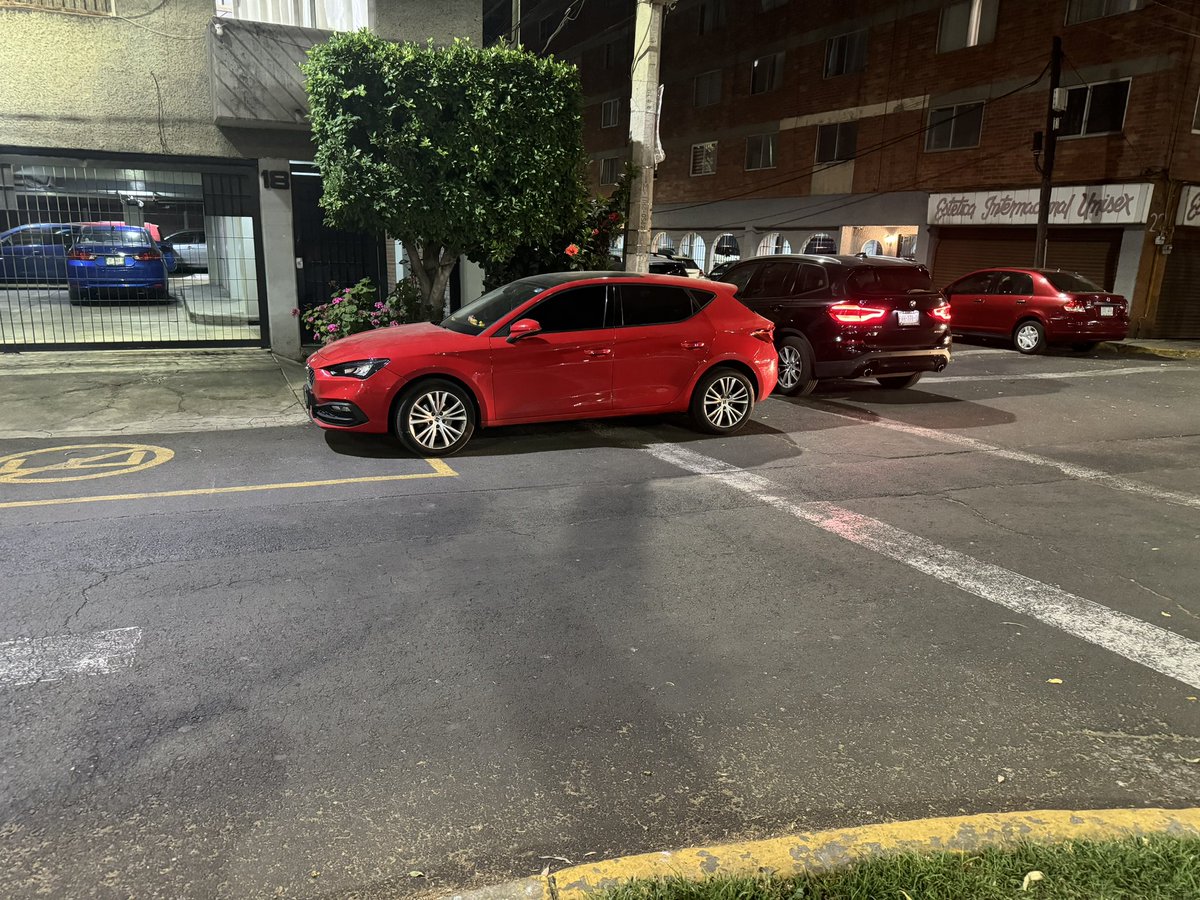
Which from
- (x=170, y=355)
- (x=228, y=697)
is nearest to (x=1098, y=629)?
(x=228, y=697)

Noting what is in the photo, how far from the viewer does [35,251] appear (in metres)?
12.7

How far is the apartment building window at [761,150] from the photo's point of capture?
33469 millimetres

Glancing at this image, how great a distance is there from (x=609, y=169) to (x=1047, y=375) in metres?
34.3

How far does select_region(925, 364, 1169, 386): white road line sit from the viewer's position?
43.5 feet

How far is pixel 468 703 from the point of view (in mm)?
3752

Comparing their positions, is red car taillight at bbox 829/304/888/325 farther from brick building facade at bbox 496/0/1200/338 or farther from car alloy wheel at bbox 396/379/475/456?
brick building facade at bbox 496/0/1200/338

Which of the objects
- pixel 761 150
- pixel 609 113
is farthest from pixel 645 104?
pixel 609 113

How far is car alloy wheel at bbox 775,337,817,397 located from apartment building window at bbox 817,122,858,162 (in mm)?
21764

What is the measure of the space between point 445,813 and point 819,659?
2.04m

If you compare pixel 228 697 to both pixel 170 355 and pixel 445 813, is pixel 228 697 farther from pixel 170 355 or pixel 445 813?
pixel 170 355

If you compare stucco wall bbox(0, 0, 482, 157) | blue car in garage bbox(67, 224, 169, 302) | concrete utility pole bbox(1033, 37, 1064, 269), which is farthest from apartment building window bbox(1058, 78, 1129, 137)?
blue car in garage bbox(67, 224, 169, 302)

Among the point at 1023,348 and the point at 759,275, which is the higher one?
the point at 759,275

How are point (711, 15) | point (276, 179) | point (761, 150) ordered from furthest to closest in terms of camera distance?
1. point (711, 15)
2. point (761, 150)
3. point (276, 179)

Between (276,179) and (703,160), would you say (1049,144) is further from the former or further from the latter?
(703,160)
